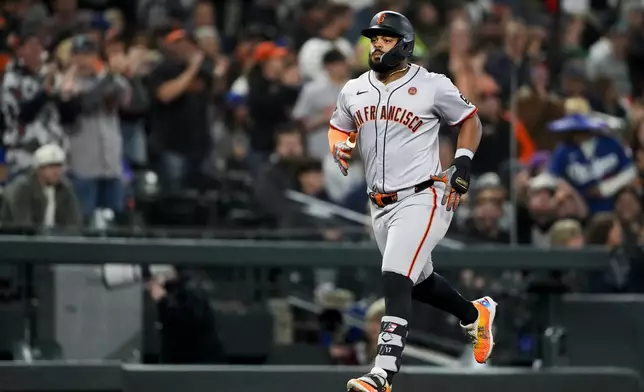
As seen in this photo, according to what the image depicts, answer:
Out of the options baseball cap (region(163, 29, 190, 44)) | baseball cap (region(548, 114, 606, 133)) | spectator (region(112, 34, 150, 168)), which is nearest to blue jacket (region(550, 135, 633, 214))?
baseball cap (region(548, 114, 606, 133))

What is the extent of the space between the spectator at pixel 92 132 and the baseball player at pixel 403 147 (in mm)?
4808

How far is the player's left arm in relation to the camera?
8.02 m

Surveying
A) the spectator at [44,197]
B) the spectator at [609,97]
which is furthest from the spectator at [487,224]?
the spectator at [609,97]

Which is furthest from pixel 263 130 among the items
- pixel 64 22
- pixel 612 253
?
pixel 612 253

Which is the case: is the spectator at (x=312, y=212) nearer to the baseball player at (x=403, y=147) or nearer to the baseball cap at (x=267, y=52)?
the baseball cap at (x=267, y=52)

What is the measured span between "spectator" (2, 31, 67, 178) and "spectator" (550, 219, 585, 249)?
402 cm

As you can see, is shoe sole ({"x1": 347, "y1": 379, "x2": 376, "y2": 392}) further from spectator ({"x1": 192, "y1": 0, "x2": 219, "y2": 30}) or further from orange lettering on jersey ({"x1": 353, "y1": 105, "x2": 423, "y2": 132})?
spectator ({"x1": 192, "y1": 0, "x2": 219, "y2": 30})

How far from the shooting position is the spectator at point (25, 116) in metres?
12.3

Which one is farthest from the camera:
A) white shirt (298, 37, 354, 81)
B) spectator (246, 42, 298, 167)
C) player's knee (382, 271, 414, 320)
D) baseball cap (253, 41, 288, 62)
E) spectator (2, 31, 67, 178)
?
white shirt (298, 37, 354, 81)

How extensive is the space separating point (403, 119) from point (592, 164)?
253 inches

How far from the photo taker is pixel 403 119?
8094 mm

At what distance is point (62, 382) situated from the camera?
981 centimetres

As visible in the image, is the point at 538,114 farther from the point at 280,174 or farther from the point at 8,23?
the point at 8,23

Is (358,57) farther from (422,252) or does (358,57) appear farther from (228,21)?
(422,252)
